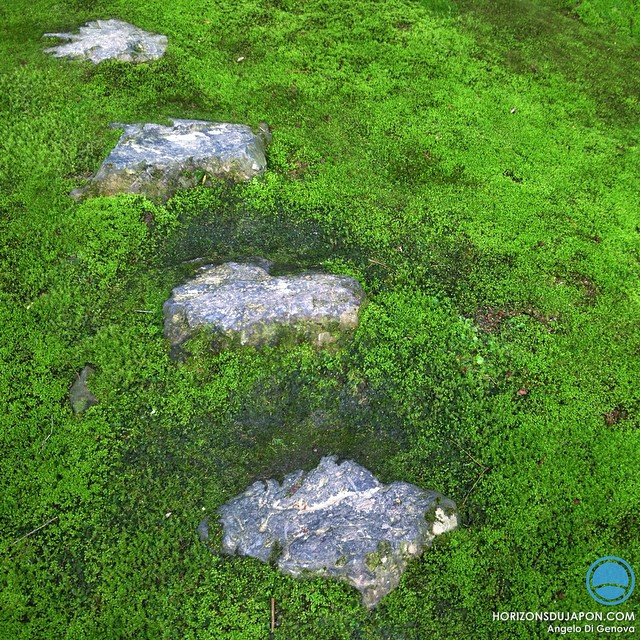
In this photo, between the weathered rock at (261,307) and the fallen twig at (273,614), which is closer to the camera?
the fallen twig at (273,614)

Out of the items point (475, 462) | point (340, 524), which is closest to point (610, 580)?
point (475, 462)

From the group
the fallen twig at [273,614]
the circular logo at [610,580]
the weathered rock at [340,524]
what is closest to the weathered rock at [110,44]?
the weathered rock at [340,524]

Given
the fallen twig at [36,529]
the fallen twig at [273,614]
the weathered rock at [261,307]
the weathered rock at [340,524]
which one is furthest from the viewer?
the weathered rock at [261,307]

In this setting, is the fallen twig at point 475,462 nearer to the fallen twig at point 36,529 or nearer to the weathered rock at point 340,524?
the weathered rock at point 340,524

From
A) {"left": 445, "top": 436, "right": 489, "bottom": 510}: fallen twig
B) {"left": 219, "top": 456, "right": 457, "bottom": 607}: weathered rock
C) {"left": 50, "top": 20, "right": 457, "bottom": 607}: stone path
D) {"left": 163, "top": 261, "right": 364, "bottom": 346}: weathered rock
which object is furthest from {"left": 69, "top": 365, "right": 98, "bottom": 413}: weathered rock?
{"left": 445, "top": 436, "right": 489, "bottom": 510}: fallen twig

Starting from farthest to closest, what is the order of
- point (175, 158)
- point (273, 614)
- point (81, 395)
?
point (175, 158) < point (81, 395) < point (273, 614)

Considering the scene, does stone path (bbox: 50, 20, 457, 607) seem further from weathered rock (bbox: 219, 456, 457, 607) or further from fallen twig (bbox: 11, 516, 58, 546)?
fallen twig (bbox: 11, 516, 58, 546)

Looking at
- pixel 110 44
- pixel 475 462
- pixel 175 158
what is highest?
pixel 110 44

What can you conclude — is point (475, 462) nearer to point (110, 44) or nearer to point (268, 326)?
point (268, 326)
